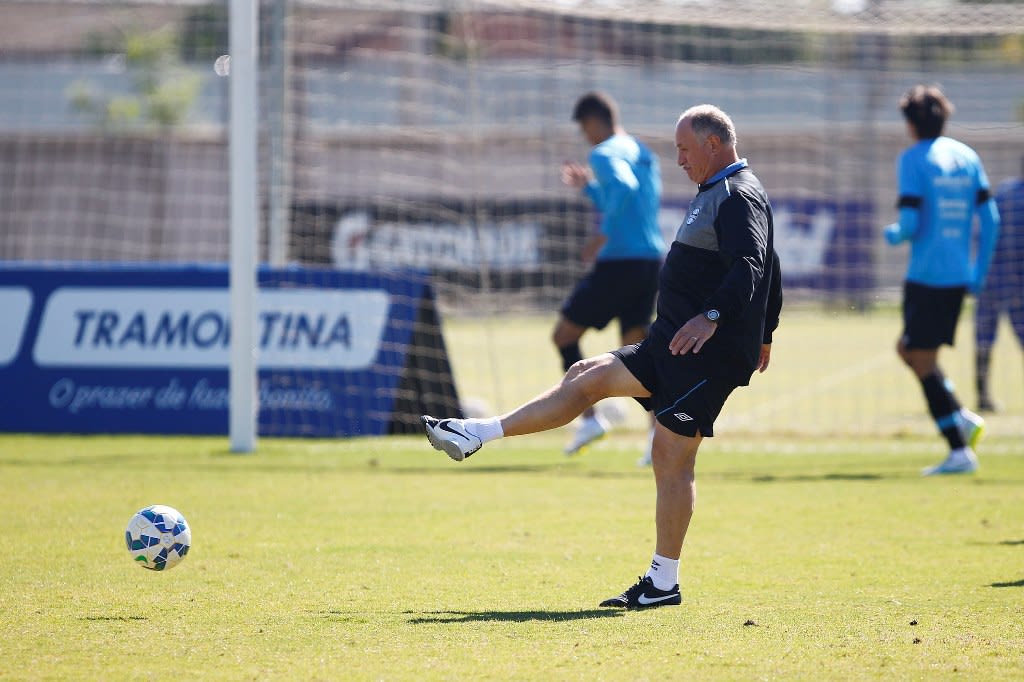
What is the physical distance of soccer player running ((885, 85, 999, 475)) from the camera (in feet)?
32.0

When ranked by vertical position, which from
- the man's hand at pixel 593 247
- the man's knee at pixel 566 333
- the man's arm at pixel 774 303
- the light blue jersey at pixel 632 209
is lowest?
the man's arm at pixel 774 303

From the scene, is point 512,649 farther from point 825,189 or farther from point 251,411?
point 825,189

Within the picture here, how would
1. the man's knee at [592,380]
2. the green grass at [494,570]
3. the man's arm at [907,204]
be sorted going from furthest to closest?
the man's arm at [907,204] < the man's knee at [592,380] < the green grass at [494,570]

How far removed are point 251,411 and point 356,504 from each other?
2410 mm

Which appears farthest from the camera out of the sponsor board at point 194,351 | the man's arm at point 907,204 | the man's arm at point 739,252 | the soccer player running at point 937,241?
the sponsor board at point 194,351

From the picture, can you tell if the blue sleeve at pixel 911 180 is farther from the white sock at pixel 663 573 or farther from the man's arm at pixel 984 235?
the white sock at pixel 663 573

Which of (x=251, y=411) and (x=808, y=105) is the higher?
Answer: (x=808, y=105)

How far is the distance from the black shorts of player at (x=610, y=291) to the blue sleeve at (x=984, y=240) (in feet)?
7.42

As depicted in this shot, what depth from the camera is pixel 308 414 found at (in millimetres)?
11859

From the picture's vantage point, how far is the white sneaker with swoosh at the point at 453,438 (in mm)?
5723

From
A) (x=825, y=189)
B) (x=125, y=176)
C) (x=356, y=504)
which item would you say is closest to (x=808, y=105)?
(x=825, y=189)

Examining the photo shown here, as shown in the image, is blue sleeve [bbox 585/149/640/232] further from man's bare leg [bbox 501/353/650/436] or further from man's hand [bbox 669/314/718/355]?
man's hand [bbox 669/314/718/355]

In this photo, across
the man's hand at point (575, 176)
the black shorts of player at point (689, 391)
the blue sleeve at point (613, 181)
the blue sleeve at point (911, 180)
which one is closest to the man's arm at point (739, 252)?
the black shorts of player at point (689, 391)

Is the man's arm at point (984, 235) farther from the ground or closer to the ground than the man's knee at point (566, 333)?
farther from the ground
